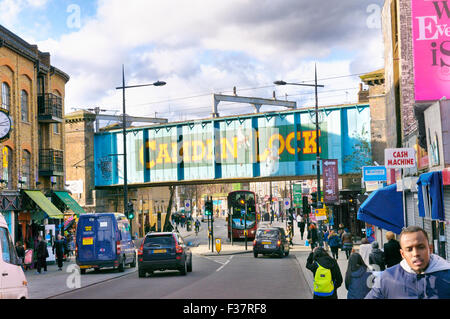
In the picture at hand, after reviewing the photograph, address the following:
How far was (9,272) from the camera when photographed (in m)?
10.0

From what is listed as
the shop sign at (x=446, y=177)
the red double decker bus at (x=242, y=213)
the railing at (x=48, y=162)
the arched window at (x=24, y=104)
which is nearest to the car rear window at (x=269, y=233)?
the railing at (x=48, y=162)

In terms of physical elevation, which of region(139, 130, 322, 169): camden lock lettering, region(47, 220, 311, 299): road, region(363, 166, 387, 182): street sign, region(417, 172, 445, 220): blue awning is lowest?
region(47, 220, 311, 299): road

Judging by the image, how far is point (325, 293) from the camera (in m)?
10.6

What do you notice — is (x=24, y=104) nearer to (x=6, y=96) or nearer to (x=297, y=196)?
(x=6, y=96)

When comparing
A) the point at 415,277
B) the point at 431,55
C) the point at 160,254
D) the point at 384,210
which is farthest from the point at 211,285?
the point at 415,277

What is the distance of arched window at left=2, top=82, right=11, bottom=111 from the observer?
30.5 m

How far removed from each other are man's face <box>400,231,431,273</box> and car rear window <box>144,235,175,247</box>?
1830cm

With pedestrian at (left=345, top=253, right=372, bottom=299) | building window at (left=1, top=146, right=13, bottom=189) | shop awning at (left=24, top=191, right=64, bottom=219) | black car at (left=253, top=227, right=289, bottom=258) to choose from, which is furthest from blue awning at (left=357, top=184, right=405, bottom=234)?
shop awning at (left=24, top=191, right=64, bottom=219)

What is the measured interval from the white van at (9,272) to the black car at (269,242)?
23544mm

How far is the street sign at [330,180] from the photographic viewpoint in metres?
34.8

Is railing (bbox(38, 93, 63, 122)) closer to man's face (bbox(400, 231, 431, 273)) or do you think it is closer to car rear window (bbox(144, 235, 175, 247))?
car rear window (bbox(144, 235, 175, 247))

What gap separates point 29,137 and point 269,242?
14.9 metres

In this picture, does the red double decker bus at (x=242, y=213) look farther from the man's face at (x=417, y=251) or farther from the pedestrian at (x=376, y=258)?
the man's face at (x=417, y=251)
